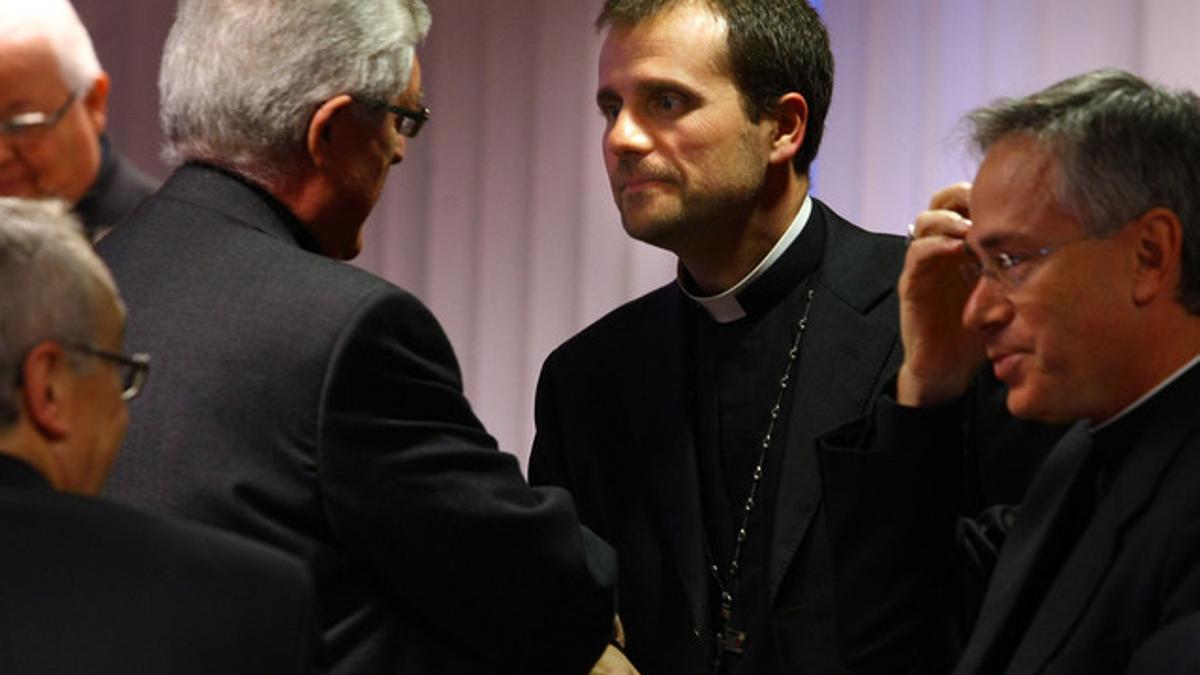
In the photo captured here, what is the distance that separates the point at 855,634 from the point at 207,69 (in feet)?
3.70

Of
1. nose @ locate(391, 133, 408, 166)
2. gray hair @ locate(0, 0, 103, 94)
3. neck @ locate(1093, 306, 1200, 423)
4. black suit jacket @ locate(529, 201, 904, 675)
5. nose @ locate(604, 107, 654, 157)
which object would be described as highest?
gray hair @ locate(0, 0, 103, 94)

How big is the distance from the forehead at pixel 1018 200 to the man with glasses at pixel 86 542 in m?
1.01

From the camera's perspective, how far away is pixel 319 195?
8.33 feet

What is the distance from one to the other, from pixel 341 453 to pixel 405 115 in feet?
1.81

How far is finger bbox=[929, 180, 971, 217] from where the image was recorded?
8.81 feet

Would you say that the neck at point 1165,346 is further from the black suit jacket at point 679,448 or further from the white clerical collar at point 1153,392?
the black suit jacket at point 679,448

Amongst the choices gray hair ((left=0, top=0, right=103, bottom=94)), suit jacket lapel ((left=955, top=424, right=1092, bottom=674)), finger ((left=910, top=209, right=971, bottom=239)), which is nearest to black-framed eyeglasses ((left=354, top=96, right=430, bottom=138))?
gray hair ((left=0, top=0, right=103, bottom=94))

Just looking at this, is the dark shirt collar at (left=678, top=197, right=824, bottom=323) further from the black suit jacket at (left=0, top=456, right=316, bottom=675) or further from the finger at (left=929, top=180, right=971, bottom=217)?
the black suit jacket at (left=0, top=456, right=316, bottom=675)

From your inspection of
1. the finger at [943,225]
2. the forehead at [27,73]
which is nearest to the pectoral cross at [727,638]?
the finger at [943,225]

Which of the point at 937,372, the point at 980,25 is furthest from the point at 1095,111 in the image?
the point at 980,25

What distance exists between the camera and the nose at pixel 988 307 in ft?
7.81

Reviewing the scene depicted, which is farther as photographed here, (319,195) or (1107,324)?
(319,195)

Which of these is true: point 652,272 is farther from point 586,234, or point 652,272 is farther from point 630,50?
point 630,50

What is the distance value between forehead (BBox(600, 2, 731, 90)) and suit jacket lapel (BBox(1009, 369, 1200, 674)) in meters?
1.18
